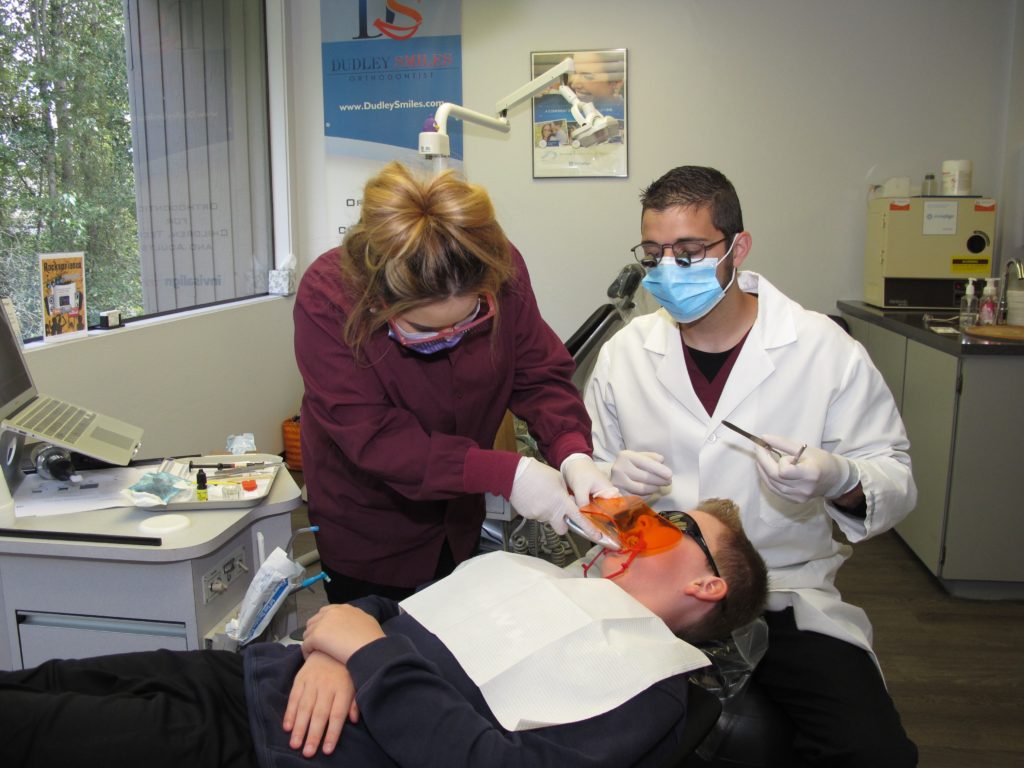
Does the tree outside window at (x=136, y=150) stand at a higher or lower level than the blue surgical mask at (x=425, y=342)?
higher

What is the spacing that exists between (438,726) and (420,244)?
0.70 meters

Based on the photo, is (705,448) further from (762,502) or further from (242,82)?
(242,82)

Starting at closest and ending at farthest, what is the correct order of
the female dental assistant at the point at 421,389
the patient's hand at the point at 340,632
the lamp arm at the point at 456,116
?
the patient's hand at the point at 340,632
the female dental assistant at the point at 421,389
the lamp arm at the point at 456,116

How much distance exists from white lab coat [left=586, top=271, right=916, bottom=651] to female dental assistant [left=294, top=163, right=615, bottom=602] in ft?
0.75

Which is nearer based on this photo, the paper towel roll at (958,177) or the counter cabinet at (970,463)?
the counter cabinet at (970,463)

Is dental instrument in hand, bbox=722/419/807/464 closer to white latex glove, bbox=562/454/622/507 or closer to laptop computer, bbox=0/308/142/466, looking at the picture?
white latex glove, bbox=562/454/622/507

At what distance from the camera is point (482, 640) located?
1.21m

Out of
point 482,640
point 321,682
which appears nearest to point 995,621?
point 482,640

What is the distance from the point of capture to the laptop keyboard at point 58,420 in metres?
1.54

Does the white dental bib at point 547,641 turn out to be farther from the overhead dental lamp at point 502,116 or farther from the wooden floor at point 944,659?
the overhead dental lamp at point 502,116

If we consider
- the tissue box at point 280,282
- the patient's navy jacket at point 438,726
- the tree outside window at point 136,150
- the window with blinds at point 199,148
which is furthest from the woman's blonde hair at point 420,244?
the tissue box at point 280,282

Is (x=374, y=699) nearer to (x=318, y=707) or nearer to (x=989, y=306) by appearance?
(x=318, y=707)

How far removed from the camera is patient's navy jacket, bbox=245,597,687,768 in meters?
1.03

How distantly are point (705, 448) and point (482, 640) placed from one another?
0.72 metres
